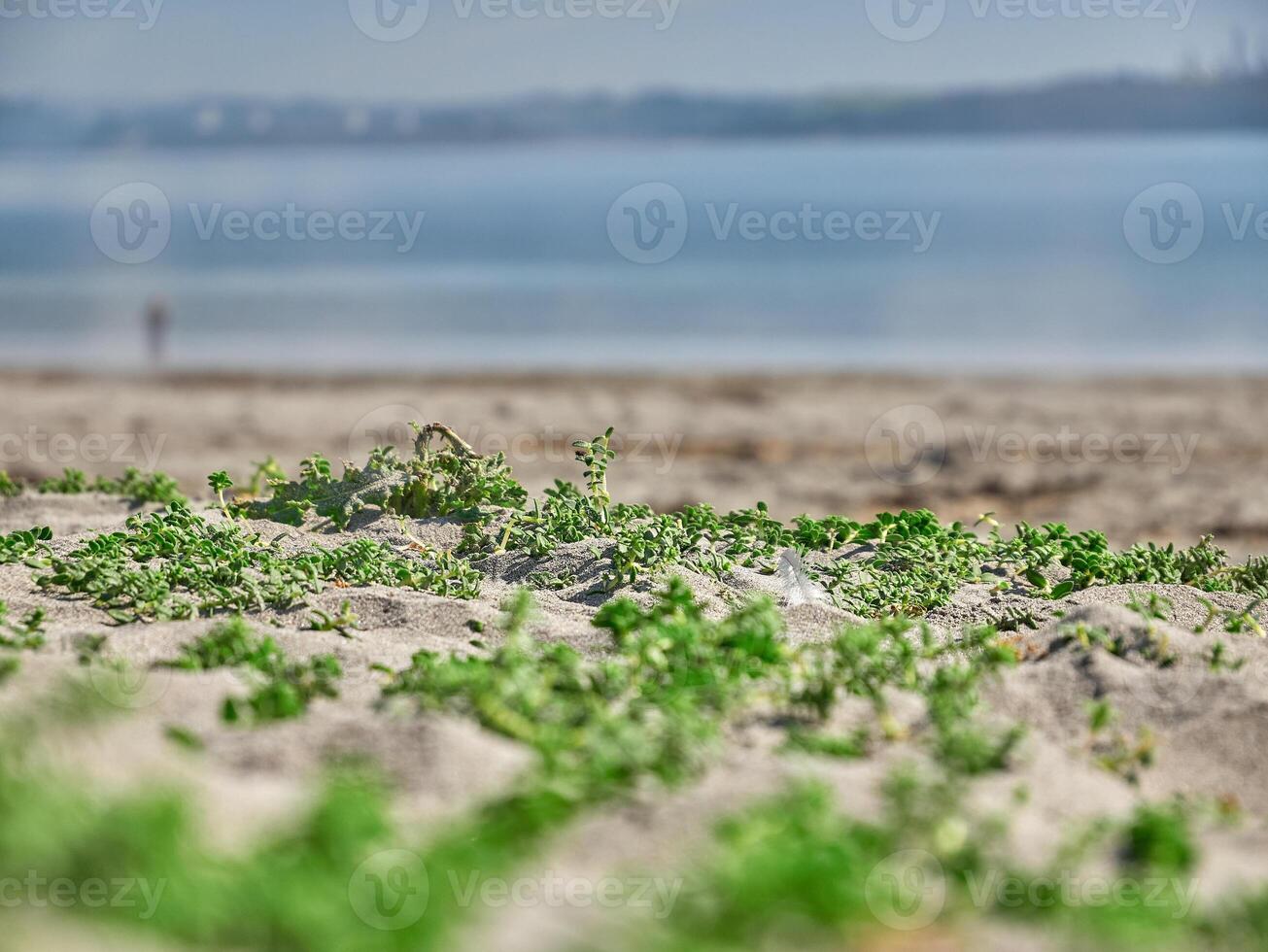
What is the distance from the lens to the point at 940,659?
351 centimetres

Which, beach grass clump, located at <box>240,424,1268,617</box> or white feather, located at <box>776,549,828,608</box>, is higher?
beach grass clump, located at <box>240,424,1268,617</box>

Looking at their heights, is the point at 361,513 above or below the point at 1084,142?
below

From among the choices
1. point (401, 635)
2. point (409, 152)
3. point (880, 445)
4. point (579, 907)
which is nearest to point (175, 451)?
point (880, 445)

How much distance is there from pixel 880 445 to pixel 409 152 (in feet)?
241

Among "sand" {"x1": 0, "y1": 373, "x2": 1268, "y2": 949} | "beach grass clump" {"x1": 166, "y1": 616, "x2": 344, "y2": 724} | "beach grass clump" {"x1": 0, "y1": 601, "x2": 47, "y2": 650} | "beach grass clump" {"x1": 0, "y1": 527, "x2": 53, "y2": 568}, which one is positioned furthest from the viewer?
"beach grass clump" {"x1": 0, "y1": 527, "x2": 53, "y2": 568}

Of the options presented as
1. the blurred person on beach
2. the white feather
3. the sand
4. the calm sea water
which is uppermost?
the calm sea water

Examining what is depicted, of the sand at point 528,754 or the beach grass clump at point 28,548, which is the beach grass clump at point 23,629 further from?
the beach grass clump at point 28,548

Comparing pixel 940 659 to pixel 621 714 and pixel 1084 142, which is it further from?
pixel 1084 142

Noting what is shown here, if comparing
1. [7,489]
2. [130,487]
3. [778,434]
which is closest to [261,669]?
[130,487]

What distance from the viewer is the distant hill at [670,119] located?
70750 millimetres

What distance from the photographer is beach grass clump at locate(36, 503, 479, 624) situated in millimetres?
3795

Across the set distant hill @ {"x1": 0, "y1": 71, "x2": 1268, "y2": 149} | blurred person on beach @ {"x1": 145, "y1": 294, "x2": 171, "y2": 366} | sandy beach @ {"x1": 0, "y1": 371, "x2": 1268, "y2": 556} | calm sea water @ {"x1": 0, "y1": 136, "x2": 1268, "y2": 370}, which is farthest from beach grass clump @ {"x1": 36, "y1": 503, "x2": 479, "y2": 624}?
distant hill @ {"x1": 0, "y1": 71, "x2": 1268, "y2": 149}

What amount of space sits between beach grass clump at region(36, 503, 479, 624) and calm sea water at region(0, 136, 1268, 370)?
1194cm

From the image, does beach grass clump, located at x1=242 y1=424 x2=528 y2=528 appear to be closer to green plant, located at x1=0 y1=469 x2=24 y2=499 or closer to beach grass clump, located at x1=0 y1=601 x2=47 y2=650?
beach grass clump, located at x1=0 y1=601 x2=47 y2=650
